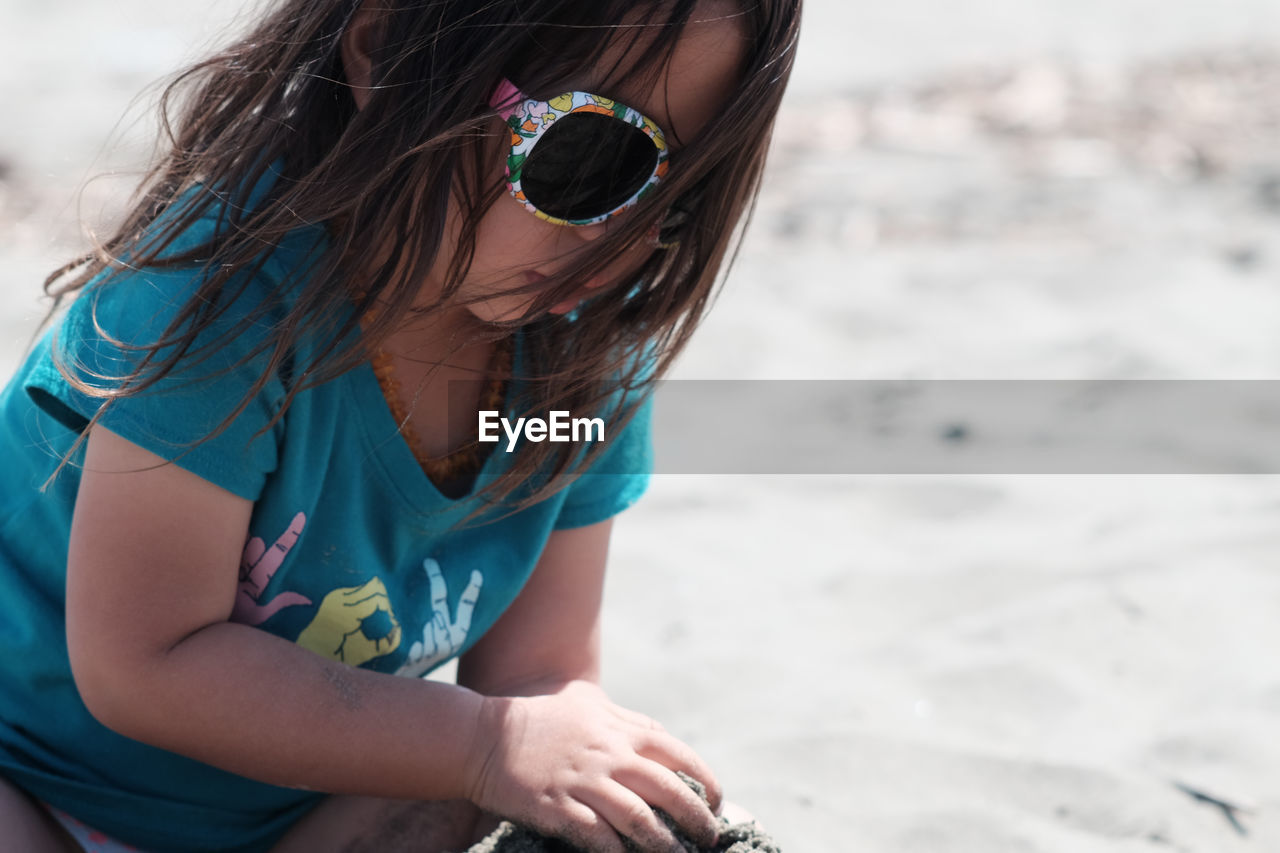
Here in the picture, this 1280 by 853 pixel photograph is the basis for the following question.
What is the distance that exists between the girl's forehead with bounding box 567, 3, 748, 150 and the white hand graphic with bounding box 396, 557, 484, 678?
21.3 inches

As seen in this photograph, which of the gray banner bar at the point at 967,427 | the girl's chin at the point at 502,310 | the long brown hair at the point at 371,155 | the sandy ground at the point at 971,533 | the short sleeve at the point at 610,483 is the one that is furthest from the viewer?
the gray banner bar at the point at 967,427

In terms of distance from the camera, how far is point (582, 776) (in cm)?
127

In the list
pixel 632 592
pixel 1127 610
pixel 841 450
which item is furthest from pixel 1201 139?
pixel 632 592

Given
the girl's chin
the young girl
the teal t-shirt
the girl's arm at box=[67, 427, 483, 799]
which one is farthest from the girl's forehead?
the girl's arm at box=[67, 427, 483, 799]

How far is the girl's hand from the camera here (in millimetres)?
1245

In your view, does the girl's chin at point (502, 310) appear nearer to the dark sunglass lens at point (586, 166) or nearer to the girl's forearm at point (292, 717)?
the dark sunglass lens at point (586, 166)

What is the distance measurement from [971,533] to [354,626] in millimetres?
1239

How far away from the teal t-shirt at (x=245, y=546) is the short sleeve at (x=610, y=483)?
0.13 m

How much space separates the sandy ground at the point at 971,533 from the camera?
1.69m

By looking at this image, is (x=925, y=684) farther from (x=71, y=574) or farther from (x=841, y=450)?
(x=71, y=574)

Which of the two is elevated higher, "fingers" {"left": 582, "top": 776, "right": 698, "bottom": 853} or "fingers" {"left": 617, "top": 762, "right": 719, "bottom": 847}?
"fingers" {"left": 617, "top": 762, "right": 719, "bottom": 847}

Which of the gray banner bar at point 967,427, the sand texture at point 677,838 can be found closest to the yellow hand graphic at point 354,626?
the sand texture at point 677,838

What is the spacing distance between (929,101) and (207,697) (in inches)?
164

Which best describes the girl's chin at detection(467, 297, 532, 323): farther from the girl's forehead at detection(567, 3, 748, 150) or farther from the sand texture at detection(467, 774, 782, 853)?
the sand texture at detection(467, 774, 782, 853)
